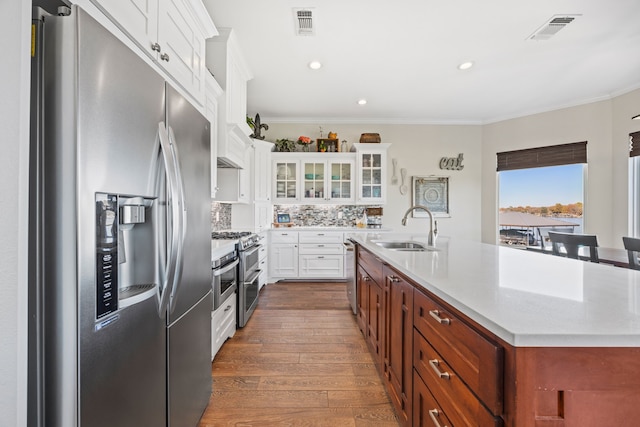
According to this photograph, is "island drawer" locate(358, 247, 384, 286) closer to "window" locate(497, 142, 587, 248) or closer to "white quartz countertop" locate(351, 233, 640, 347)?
"white quartz countertop" locate(351, 233, 640, 347)

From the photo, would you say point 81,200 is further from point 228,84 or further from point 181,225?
point 228,84

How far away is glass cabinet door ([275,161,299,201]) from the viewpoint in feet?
16.1

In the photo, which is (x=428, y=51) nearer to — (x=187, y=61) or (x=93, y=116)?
(x=187, y=61)

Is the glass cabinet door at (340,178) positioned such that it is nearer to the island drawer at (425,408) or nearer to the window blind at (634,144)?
the window blind at (634,144)

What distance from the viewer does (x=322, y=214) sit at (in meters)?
5.15

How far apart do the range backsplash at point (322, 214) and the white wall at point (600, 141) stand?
116 inches

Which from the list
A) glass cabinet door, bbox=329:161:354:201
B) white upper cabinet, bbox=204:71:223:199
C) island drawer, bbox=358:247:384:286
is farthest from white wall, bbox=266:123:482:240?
island drawer, bbox=358:247:384:286

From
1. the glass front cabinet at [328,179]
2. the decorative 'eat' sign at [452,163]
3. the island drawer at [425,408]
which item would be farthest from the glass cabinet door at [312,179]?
the island drawer at [425,408]

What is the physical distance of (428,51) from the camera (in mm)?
3031

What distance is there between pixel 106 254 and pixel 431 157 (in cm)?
524

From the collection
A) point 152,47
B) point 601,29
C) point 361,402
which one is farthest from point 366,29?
point 361,402

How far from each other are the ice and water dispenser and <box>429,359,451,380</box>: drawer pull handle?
1.06 m

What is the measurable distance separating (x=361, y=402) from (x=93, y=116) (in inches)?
75.2

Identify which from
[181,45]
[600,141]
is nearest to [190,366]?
[181,45]
